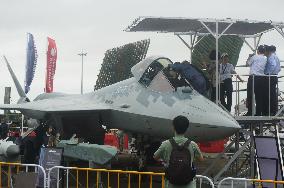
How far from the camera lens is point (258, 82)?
1334 cm

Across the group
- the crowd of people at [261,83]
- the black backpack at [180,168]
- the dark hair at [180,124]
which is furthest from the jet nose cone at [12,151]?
the black backpack at [180,168]

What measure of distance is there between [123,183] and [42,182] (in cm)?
440

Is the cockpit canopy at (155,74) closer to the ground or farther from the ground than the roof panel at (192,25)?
closer to the ground

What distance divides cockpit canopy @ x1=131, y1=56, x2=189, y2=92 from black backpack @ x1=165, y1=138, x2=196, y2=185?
6392 mm

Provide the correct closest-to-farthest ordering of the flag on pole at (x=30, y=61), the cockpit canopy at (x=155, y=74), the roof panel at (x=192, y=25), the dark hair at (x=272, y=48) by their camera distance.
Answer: the cockpit canopy at (x=155, y=74)
the dark hair at (x=272, y=48)
the roof panel at (x=192, y=25)
the flag on pole at (x=30, y=61)

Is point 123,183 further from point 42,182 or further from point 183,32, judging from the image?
point 183,32

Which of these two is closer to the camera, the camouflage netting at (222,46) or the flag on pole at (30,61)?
the camouflage netting at (222,46)

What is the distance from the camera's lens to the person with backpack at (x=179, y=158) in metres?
6.86

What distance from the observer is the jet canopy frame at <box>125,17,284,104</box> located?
14.1 m

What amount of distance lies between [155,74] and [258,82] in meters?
3.05

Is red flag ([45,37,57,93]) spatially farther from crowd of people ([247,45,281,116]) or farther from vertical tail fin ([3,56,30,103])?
crowd of people ([247,45,281,116])

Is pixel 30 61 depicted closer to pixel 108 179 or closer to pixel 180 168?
pixel 108 179

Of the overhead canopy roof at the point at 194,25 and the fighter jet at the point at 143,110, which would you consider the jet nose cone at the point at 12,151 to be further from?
the overhead canopy roof at the point at 194,25

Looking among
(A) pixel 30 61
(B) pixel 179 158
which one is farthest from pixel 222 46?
(A) pixel 30 61
